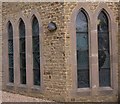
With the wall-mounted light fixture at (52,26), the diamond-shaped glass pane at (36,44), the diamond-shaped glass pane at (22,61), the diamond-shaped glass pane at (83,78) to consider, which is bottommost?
the diamond-shaped glass pane at (83,78)

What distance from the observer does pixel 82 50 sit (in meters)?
11.2

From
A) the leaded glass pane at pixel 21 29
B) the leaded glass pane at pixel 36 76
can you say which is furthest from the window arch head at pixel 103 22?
the leaded glass pane at pixel 21 29

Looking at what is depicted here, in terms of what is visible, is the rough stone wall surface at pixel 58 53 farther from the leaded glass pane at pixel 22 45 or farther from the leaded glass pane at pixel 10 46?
the leaded glass pane at pixel 10 46

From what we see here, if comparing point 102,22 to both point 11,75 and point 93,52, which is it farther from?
point 11,75

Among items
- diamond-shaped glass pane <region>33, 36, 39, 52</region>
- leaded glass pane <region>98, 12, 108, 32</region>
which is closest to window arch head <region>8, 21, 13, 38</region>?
diamond-shaped glass pane <region>33, 36, 39, 52</region>

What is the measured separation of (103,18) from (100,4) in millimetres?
507

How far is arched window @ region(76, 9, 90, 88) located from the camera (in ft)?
36.6

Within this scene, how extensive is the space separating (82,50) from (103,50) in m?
0.79

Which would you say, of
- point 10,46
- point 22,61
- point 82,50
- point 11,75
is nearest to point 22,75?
point 22,61

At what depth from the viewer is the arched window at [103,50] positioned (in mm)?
11391

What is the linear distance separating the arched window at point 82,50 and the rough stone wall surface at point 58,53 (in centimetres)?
37

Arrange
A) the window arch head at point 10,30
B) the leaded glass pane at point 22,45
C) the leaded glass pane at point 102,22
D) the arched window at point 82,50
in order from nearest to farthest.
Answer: the arched window at point 82,50, the leaded glass pane at point 102,22, the leaded glass pane at point 22,45, the window arch head at point 10,30

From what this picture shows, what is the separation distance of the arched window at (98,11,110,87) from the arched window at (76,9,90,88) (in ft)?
1.61

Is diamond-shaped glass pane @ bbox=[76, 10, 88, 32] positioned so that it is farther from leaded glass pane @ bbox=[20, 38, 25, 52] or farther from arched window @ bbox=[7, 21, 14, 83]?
arched window @ bbox=[7, 21, 14, 83]
